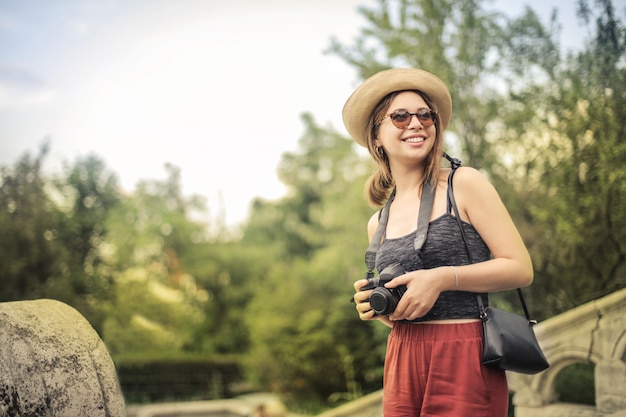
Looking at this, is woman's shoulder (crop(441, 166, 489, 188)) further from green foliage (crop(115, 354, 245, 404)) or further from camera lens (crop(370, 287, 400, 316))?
Result: green foliage (crop(115, 354, 245, 404))

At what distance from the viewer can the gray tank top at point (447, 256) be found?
1874 mm

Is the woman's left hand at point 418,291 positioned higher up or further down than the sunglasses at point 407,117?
further down

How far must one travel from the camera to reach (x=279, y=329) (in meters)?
A: 14.0

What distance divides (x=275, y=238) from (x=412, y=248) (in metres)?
28.3

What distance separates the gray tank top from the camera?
6.15 ft

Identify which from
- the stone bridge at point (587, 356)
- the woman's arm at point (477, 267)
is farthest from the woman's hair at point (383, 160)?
the stone bridge at point (587, 356)

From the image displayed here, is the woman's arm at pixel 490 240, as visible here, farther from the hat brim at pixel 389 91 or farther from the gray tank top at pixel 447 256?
the hat brim at pixel 389 91

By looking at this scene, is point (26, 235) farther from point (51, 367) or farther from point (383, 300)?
point (383, 300)

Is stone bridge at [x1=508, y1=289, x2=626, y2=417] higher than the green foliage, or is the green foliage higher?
stone bridge at [x1=508, y1=289, x2=626, y2=417]

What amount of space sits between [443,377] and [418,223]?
0.50 meters

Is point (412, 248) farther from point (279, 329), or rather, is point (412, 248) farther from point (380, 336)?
point (279, 329)

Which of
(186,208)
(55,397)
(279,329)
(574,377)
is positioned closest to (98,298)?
(279,329)

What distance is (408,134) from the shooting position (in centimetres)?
207

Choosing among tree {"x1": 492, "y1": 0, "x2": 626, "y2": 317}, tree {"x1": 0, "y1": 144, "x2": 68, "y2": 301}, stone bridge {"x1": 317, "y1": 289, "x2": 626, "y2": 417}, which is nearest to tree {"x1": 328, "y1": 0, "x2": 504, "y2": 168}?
tree {"x1": 492, "y1": 0, "x2": 626, "y2": 317}
